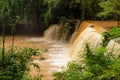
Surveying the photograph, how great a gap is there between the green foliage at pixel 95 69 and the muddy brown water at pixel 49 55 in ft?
8.81

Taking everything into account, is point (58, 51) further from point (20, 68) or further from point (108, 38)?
point (20, 68)

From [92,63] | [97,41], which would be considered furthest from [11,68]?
[97,41]

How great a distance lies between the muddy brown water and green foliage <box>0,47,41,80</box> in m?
2.81

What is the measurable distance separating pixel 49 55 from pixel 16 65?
24.2 feet

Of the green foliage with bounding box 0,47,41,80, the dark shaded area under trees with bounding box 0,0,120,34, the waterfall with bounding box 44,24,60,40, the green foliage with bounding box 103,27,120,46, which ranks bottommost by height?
the waterfall with bounding box 44,24,60,40

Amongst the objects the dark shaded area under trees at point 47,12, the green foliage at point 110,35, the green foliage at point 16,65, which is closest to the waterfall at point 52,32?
the dark shaded area under trees at point 47,12

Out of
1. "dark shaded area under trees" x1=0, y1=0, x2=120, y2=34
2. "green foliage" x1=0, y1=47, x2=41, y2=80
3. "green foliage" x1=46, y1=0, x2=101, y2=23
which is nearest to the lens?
"green foliage" x1=0, y1=47, x2=41, y2=80

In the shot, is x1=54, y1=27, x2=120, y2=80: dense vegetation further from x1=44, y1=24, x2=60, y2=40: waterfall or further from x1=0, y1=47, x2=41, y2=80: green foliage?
x1=44, y1=24, x2=60, y2=40: waterfall

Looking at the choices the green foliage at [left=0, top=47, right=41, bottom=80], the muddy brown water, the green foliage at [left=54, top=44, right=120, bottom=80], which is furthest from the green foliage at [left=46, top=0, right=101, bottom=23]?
the green foliage at [left=0, top=47, right=41, bottom=80]

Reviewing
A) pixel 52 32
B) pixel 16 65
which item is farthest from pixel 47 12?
pixel 16 65

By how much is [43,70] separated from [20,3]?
913 cm

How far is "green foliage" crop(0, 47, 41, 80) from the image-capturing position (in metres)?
6.08

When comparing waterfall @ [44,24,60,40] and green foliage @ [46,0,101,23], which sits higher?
green foliage @ [46,0,101,23]

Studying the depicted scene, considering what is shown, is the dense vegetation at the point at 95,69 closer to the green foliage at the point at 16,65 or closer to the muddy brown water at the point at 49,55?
the green foliage at the point at 16,65
